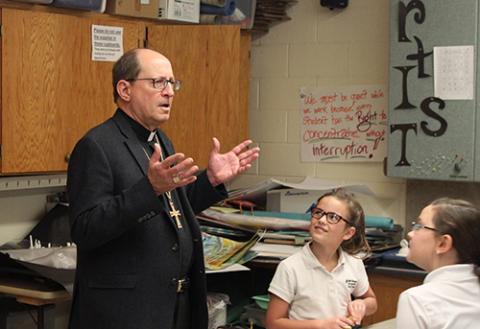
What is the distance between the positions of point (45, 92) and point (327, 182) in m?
1.57

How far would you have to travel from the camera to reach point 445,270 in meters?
2.07

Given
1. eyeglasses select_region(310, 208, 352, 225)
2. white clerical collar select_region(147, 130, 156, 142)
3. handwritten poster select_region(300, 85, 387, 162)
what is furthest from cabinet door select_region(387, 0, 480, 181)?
white clerical collar select_region(147, 130, 156, 142)

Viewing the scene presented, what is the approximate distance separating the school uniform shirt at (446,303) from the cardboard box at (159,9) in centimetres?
203

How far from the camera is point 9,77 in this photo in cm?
311

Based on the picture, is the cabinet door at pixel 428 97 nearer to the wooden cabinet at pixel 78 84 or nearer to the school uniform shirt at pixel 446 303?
the wooden cabinet at pixel 78 84

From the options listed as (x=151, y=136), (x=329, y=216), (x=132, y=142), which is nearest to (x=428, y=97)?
(x=329, y=216)

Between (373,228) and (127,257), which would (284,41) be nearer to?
(373,228)

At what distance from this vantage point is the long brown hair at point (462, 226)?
6.90 ft

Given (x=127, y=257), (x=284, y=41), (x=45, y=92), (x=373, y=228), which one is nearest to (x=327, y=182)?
(x=373, y=228)

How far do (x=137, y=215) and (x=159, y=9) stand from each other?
169 centimetres

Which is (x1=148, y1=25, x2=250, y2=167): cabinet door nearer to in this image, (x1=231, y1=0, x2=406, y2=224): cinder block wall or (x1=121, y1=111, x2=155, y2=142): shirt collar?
(x1=231, y1=0, x2=406, y2=224): cinder block wall

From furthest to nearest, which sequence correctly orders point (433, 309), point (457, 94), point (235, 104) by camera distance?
point (235, 104), point (457, 94), point (433, 309)

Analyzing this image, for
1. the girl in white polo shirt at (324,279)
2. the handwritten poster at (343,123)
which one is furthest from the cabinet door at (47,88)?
the handwritten poster at (343,123)

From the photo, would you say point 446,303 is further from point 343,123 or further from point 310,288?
point 343,123
